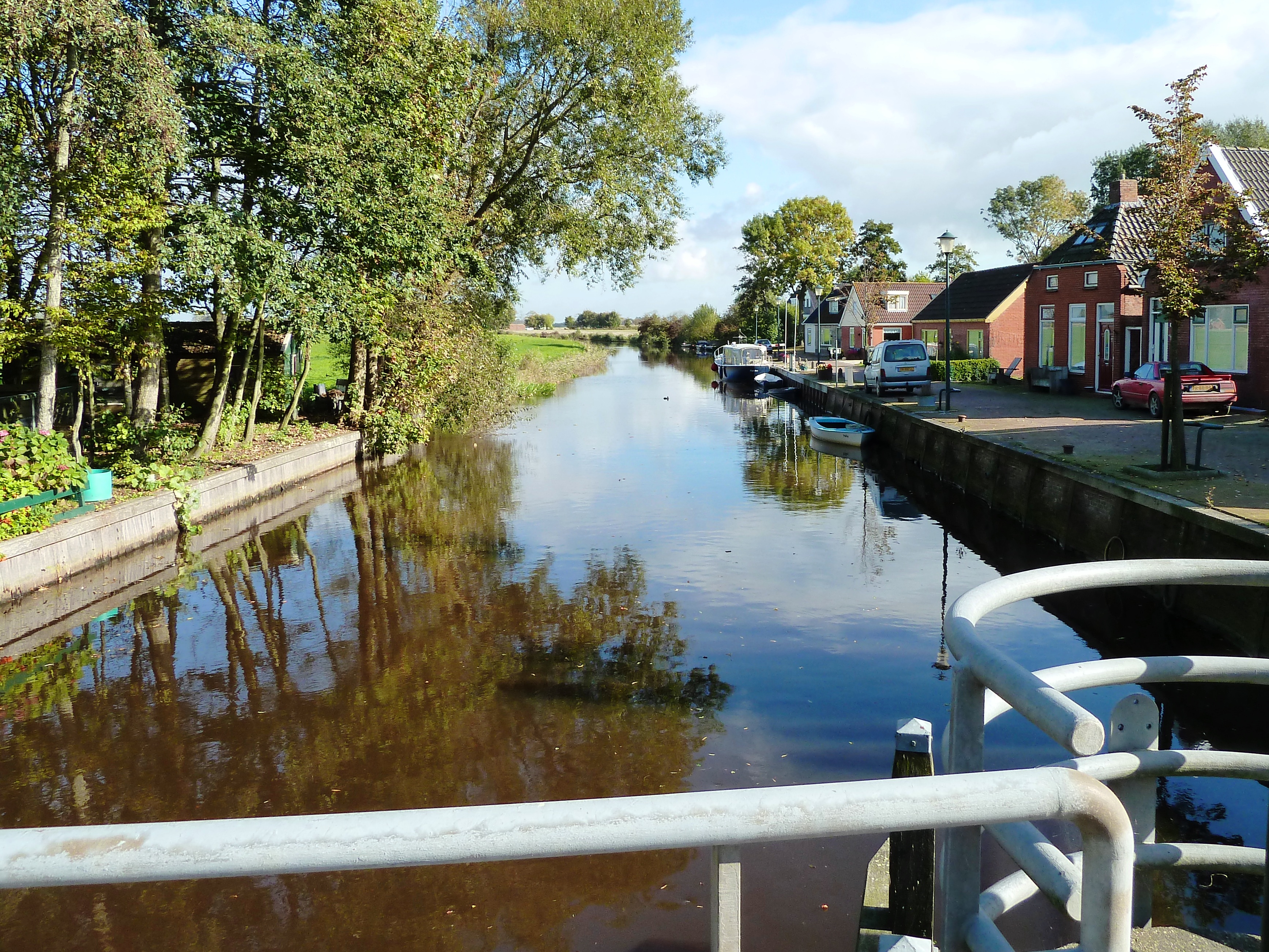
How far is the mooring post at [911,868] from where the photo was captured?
3314mm

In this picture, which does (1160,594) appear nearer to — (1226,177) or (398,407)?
(1226,177)

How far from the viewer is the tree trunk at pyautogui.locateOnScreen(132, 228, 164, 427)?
635 inches

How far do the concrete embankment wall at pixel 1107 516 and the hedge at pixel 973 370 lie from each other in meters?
16.7

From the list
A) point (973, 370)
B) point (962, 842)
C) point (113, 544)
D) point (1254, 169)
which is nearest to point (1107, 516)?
point (962, 842)

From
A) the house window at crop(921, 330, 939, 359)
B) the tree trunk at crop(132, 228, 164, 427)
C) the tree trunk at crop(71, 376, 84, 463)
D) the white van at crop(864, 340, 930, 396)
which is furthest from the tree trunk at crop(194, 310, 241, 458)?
the house window at crop(921, 330, 939, 359)

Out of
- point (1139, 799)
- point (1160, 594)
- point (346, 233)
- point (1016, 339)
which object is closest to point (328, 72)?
point (346, 233)

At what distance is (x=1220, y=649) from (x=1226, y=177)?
696 inches

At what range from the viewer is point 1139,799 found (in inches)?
94.8

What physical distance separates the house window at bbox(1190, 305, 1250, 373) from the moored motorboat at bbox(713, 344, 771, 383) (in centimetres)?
3516

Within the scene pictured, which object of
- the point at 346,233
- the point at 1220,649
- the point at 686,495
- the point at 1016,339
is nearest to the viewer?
the point at 1220,649

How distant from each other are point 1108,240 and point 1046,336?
4838 millimetres

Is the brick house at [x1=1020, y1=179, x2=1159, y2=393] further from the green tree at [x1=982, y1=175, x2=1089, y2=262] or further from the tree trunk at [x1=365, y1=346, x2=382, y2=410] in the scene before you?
the green tree at [x1=982, y1=175, x2=1089, y2=262]

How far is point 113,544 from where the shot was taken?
14273 mm

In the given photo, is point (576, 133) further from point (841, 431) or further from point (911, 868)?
point (911, 868)
